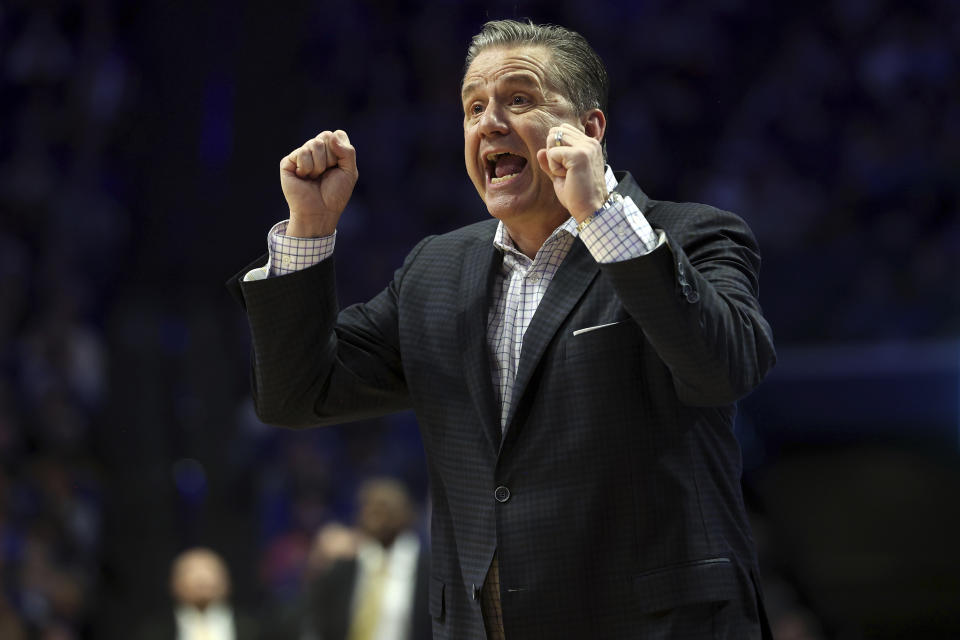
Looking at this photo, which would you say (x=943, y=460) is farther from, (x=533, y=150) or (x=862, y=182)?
(x=533, y=150)

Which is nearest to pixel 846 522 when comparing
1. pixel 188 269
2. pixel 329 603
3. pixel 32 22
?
pixel 329 603

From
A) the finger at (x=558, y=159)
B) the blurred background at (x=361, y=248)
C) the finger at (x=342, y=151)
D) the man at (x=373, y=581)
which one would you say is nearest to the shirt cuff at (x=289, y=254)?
the finger at (x=342, y=151)

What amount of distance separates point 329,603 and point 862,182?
3.31 meters

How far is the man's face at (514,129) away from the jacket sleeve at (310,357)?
0.84 feet

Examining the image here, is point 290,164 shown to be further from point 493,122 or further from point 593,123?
point 593,123

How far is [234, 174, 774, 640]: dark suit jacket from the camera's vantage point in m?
1.51

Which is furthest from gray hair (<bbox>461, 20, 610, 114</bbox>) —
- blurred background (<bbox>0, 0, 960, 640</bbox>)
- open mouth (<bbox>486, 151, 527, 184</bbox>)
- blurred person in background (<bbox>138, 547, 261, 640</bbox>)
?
blurred person in background (<bbox>138, 547, 261, 640</bbox>)

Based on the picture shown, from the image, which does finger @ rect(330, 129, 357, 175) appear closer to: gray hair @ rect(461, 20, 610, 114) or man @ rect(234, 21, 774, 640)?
man @ rect(234, 21, 774, 640)

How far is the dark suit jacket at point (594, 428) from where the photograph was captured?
151cm

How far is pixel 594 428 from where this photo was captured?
156 cm

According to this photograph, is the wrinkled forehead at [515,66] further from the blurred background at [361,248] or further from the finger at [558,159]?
the blurred background at [361,248]

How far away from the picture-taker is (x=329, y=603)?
15.9ft

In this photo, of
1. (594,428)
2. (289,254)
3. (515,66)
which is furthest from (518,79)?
(594,428)

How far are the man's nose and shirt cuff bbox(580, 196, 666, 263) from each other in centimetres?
29
